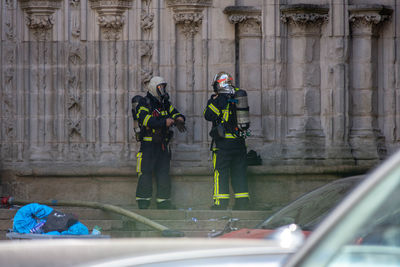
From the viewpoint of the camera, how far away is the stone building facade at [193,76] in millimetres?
14164

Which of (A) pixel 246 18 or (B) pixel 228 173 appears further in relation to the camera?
(A) pixel 246 18

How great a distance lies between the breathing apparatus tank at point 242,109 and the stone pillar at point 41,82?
3.36 metres

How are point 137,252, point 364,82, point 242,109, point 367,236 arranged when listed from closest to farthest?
point 367,236
point 137,252
point 242,109
point 364,82

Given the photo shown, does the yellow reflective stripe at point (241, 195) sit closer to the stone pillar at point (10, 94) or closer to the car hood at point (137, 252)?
the stone pillar at point (10, 94)

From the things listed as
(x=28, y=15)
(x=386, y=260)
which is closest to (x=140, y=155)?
(x=28, y=15)

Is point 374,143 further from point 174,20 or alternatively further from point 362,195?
point 362,195

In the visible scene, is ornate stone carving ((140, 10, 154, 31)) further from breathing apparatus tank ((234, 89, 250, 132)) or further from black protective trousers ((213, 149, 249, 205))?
black protective trousers ((213, 149, 249, 205))

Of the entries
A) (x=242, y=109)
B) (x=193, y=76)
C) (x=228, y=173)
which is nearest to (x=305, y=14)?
(x=193, y=76)

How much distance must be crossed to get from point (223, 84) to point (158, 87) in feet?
3.37

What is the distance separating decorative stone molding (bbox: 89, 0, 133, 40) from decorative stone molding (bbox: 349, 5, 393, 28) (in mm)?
3681

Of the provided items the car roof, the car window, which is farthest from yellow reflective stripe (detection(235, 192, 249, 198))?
the car roof

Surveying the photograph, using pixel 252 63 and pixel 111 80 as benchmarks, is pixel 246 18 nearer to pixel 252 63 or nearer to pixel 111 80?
pixel 252 63

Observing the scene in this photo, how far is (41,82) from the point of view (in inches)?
571

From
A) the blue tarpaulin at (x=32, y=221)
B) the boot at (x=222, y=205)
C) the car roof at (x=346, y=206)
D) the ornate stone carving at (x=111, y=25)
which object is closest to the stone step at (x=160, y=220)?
the boot at (x=222, y=205)
